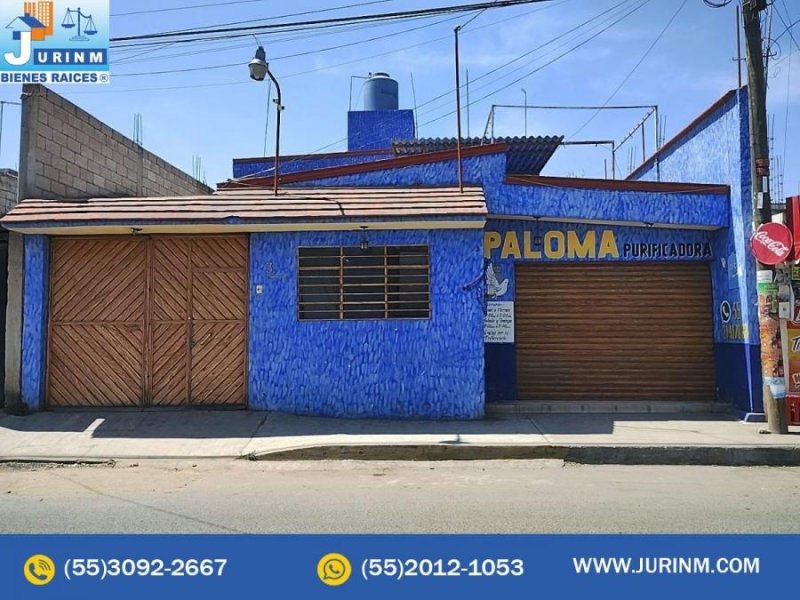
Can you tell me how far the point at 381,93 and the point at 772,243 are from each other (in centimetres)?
1557

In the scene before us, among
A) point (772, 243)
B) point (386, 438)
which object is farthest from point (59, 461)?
point (772, 243)

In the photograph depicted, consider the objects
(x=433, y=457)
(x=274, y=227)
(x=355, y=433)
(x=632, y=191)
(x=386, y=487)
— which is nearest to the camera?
(x=386, y=487)

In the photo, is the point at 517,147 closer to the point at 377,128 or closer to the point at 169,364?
the point at 377,128

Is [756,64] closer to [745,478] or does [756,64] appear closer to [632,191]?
[632,191]

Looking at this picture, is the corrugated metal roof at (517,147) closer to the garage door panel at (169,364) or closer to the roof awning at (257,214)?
the roof awning at (257,214)

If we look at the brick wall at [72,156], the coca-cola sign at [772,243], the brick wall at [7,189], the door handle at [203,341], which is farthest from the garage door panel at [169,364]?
the coca-cola sign at [772,243]

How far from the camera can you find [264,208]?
9953 mm

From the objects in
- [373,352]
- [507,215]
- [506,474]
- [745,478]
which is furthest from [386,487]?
[507,215]

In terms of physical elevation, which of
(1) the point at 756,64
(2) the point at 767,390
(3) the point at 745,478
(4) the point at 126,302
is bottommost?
(3) the point at 745,478

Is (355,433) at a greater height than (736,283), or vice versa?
(736,283)

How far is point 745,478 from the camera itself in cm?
738

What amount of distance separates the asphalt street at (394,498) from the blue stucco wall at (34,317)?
2.33m

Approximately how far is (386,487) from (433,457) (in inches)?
62.3

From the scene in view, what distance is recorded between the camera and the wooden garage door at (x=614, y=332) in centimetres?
1116
